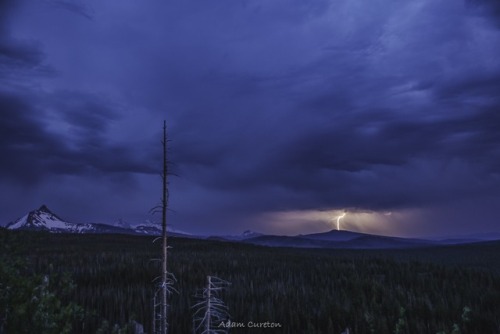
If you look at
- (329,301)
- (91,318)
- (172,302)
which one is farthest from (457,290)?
(91,318)

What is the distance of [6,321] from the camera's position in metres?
4.51

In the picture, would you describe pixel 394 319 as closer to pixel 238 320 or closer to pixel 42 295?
pixel 238 320

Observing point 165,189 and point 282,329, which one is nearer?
point 165,189

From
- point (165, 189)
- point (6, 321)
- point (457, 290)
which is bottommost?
point (457, 290)

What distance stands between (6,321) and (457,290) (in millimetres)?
12783

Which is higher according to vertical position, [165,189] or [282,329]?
[165,189]

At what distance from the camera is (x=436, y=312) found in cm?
910

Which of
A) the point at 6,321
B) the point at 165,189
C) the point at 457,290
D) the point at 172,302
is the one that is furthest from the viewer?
the point at 457,290

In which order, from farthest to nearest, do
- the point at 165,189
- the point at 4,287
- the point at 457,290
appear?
the point at 457,290
the point at 4,287
the point at 165,189

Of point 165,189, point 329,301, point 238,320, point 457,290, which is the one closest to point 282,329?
point 238,320

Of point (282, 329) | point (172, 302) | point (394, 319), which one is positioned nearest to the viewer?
point (282, 329)

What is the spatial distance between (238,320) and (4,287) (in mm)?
4484

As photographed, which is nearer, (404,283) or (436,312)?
(436,312)

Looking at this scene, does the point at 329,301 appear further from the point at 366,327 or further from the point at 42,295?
the point at 42,295
